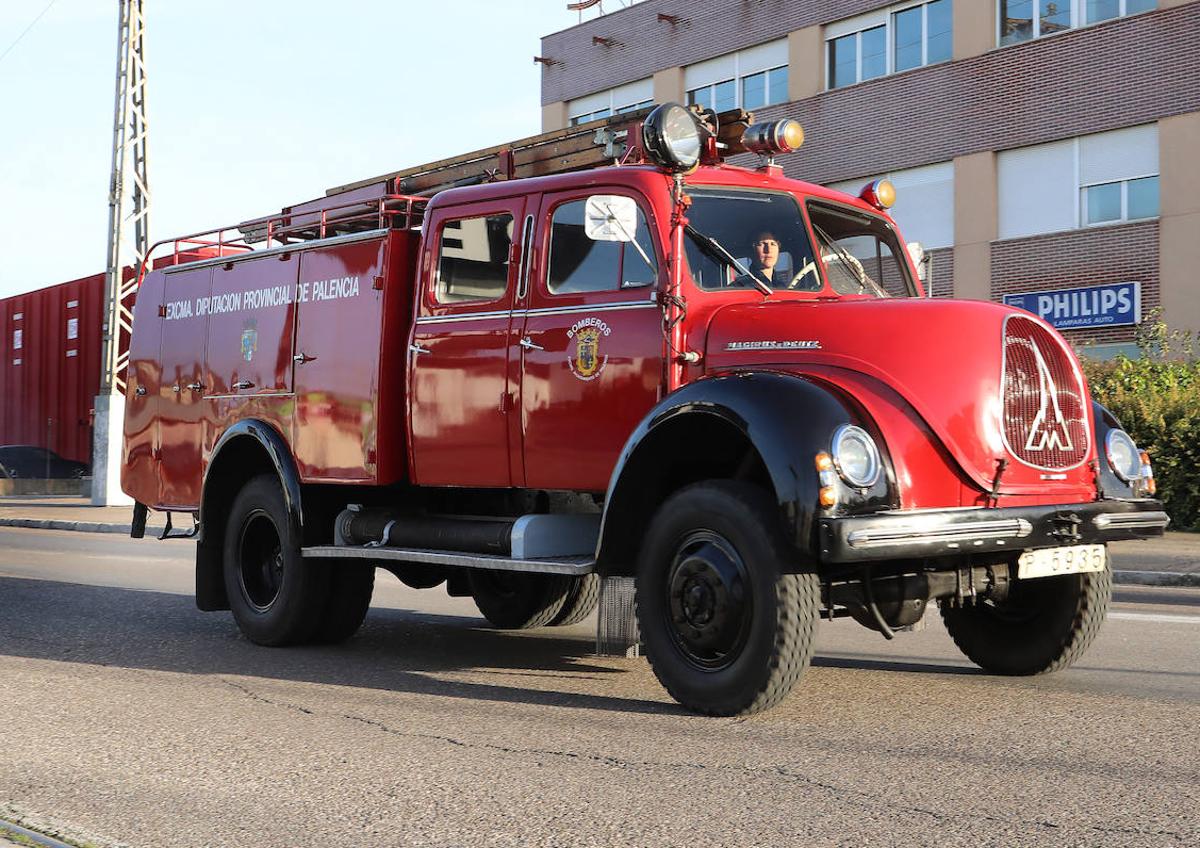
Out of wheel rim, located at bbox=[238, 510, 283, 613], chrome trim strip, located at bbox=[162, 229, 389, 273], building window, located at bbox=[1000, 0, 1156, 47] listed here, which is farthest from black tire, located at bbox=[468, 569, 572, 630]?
building window, located at bbox=[1000, 0, 1156, 47]

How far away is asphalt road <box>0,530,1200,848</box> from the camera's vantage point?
14.4 ft

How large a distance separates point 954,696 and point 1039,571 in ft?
2.74

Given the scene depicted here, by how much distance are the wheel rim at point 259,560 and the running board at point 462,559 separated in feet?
2.00

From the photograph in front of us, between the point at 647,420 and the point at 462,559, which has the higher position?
the point at 647,420

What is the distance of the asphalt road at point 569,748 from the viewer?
4398mm

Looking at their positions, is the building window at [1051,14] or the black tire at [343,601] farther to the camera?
the building window at [1051,14]

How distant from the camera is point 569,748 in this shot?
5.50m

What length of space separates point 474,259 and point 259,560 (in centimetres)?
255

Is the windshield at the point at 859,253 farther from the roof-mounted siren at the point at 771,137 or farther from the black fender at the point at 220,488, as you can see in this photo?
the black fender at the point at 220,488

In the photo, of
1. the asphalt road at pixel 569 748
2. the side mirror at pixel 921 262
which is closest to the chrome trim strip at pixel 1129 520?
the asphalt road at pixel 569 748

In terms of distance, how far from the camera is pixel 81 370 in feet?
109

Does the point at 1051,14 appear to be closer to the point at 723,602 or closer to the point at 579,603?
the point at 579,603

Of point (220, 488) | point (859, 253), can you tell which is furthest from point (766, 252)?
point (220, 488)

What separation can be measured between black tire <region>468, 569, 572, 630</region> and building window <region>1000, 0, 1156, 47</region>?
17.9 m
